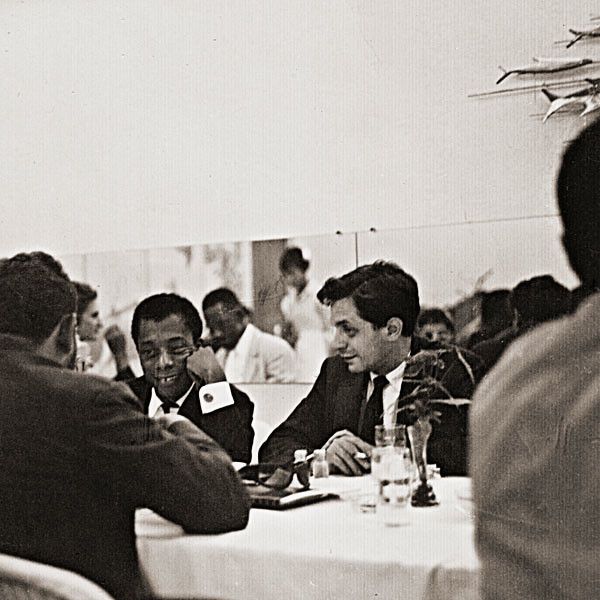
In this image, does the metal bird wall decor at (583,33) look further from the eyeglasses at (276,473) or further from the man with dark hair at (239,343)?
the eyeglasses at (276,473)

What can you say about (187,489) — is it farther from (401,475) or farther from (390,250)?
(390,250)

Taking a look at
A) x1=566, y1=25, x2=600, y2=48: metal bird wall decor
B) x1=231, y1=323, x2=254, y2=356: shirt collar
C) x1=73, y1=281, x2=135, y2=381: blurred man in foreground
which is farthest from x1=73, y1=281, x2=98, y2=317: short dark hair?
x1=566, y1=25, x2=600, y2=48: metal bird wall decor

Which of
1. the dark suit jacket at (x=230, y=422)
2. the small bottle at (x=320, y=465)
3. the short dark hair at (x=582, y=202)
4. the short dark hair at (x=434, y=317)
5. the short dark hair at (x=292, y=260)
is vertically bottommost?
the small bottle at (x=320, y=465)

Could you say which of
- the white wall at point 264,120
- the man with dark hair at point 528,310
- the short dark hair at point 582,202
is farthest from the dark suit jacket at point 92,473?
the short dark hair at point 582,202

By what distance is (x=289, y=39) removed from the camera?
6.72 feet

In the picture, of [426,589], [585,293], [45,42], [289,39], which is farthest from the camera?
[45,42]

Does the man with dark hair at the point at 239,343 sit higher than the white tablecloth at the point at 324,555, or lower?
higher

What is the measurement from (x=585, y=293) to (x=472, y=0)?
0.58m

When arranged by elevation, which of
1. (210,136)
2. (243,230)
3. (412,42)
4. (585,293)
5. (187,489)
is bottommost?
(187,489)

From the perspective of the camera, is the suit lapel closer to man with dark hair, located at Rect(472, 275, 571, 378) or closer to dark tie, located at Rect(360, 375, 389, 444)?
dark tie, located at Rect(360, 375, 389, 444)

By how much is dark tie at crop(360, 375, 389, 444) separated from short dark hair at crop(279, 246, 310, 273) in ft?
0.89

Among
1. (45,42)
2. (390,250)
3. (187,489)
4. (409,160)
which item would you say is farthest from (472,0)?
(187,489)

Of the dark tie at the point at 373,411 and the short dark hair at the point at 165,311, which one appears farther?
the short dark hair at the point at 165,311

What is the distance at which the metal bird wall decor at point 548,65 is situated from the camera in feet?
5.87
